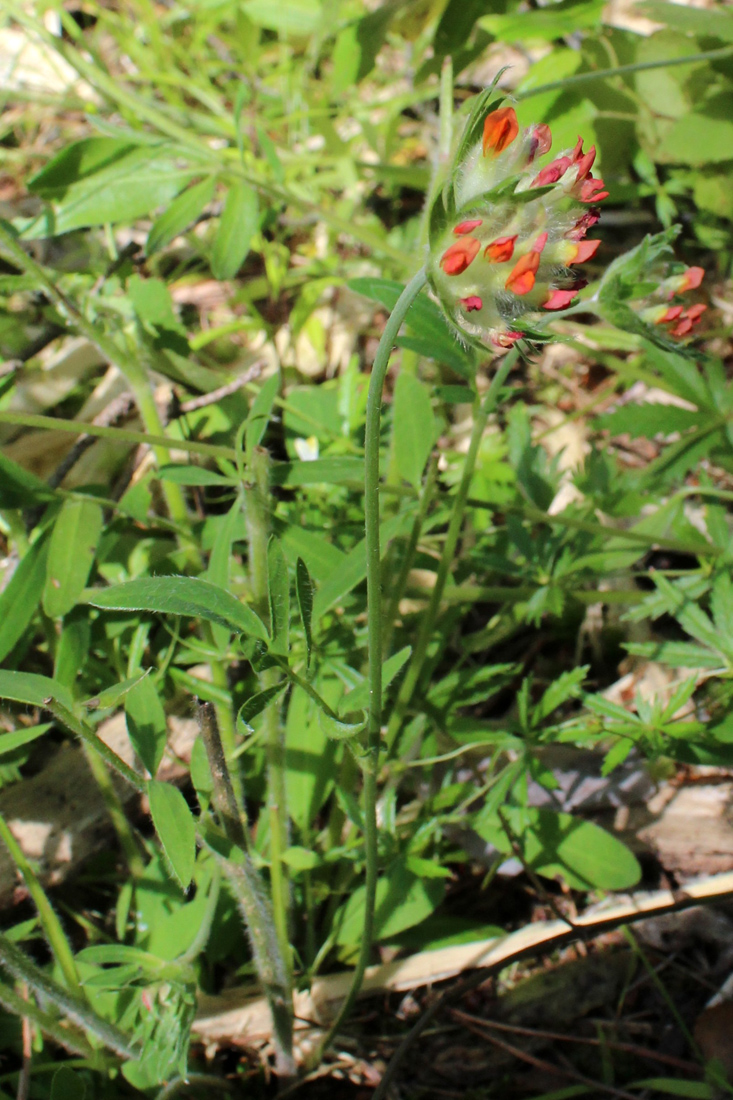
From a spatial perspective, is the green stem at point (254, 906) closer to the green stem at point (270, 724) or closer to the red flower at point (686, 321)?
the green stem at point (270, 724)

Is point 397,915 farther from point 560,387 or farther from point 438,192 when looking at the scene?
point 560,387

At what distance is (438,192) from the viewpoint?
115 cm

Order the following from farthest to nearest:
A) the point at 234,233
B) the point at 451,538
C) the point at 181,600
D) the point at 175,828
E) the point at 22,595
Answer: the point at 234,233 → the point at 22,595 → the point at 451,538 → the point at 175,828 → the point at 181,600

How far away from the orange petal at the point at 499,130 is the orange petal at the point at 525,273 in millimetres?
157

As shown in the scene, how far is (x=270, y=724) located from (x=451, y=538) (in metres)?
0.50

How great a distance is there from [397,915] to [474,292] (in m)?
1.35

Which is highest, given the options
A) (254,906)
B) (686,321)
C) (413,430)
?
(686,321)

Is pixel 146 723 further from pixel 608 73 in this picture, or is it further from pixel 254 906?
pixel 608 73

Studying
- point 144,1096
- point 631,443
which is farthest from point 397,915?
point 631,443

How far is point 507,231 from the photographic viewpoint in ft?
3.77

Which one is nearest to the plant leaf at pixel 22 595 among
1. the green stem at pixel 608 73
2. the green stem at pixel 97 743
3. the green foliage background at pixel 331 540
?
the green foliage background at pixel 331 540

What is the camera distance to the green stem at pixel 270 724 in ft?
4.99

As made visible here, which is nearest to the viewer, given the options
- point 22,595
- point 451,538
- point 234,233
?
point 451,538

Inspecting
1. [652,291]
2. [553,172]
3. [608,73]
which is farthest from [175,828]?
[608,73]
